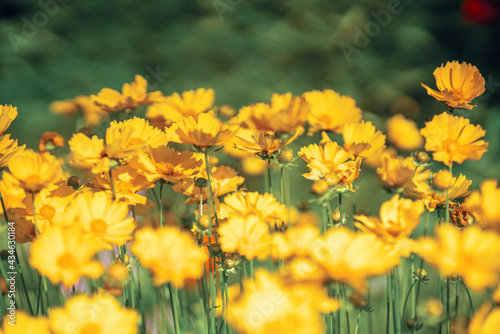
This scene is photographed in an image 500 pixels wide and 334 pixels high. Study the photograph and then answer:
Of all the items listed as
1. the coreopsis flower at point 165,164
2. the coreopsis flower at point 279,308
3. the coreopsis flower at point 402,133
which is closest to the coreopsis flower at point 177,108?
the coreopsis flower at point 165,164

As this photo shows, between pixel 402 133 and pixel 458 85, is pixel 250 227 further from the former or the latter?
pixel 402 133

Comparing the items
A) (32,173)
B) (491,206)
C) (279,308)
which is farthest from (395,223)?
(32,173)

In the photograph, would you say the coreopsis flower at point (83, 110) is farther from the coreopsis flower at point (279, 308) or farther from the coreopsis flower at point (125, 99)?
the coreopsis flower at point (279, 308)

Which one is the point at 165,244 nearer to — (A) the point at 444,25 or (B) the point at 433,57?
(B) the point at 433,57

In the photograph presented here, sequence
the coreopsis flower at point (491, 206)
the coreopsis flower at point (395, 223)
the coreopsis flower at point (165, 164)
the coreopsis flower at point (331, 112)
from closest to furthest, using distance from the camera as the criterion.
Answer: the coreopsis flower at point (491, 206), the coreopsis flower at point (395, 223), the coreopsis flower at point (165, 164), the coreopsis flower at point (331, 112)

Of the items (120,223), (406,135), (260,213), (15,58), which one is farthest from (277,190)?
(15,58)
